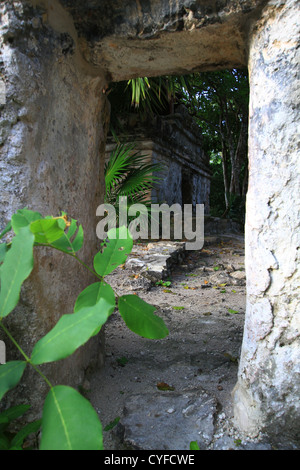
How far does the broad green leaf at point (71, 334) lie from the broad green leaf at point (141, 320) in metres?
0.32

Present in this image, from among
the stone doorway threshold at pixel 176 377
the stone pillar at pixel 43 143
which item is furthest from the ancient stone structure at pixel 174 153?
the stone pillar at pixel 43 143

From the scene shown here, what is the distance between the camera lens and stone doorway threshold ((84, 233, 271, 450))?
4.12 ft

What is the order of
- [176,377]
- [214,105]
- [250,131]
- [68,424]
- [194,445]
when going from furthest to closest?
[214,105] → [176,377] → [250,131] → [194,445] → [68,424]

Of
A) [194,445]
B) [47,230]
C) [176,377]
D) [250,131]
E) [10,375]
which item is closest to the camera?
[10,375]

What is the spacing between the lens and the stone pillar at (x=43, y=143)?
1246 mm

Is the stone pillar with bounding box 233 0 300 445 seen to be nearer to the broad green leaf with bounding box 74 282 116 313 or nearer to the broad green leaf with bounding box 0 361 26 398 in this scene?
the broad green leaf with bounding box 74 282 116 313

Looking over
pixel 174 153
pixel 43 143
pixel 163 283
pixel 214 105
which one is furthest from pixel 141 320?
pixel 214 105

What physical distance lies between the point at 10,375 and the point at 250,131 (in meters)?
1.10

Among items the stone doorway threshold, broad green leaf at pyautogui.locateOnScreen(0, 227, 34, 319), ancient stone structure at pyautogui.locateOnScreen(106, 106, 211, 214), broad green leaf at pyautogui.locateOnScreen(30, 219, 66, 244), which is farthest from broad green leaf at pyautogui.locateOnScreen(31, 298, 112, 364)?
ancient stone structure at pyautogui.locateOnScreen(106, 106, 211, 214)

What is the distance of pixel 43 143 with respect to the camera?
1.35m

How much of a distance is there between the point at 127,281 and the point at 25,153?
2.70m

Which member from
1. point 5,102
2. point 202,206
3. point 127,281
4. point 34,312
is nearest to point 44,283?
point 34,312

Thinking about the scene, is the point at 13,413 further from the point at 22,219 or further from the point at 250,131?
the point at 250,131

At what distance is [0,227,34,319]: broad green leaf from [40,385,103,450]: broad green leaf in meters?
0.21
